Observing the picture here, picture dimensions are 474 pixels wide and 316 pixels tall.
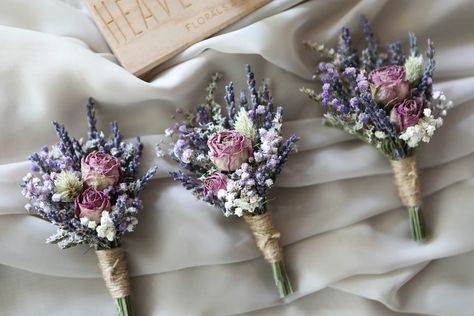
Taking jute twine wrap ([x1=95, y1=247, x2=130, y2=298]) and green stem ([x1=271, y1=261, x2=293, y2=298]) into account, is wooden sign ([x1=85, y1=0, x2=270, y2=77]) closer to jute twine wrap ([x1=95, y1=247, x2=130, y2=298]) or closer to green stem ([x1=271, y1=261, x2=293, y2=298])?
jute twine wrap ([x1=95, y1=247, x2=130, y2=298])

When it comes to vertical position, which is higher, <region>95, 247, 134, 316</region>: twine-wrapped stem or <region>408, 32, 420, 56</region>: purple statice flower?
<region>408, 32, 420, 56</region>: purple statice flower

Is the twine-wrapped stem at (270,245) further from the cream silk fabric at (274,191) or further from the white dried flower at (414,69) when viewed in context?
the white dried flower at (414,69)

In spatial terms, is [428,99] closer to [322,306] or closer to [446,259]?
[446,259]

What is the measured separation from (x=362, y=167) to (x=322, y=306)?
14.7 inches

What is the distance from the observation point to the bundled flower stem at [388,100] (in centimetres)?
129

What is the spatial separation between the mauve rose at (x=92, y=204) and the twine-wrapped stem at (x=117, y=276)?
10 centimetres

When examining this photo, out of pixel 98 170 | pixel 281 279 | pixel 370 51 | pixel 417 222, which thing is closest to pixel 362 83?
pixel 370 51

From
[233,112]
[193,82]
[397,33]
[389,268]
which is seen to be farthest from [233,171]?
[397,33]

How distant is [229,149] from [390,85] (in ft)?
1.36

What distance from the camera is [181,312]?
132 cm

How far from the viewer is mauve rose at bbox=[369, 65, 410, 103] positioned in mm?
1287

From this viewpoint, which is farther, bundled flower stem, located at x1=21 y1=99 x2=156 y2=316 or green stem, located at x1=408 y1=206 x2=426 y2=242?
green stem, located at x1=408 y1=206 x2=426 y2=242

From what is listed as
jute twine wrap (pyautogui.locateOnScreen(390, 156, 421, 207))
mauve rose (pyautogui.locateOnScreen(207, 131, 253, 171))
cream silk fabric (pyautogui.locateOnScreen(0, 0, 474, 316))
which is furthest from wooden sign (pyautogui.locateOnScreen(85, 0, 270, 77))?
jute twine wrap (pyautogui.locateOnScreen(390, 156, 421, 207))

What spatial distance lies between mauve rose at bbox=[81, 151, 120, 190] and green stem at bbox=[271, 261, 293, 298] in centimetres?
45
